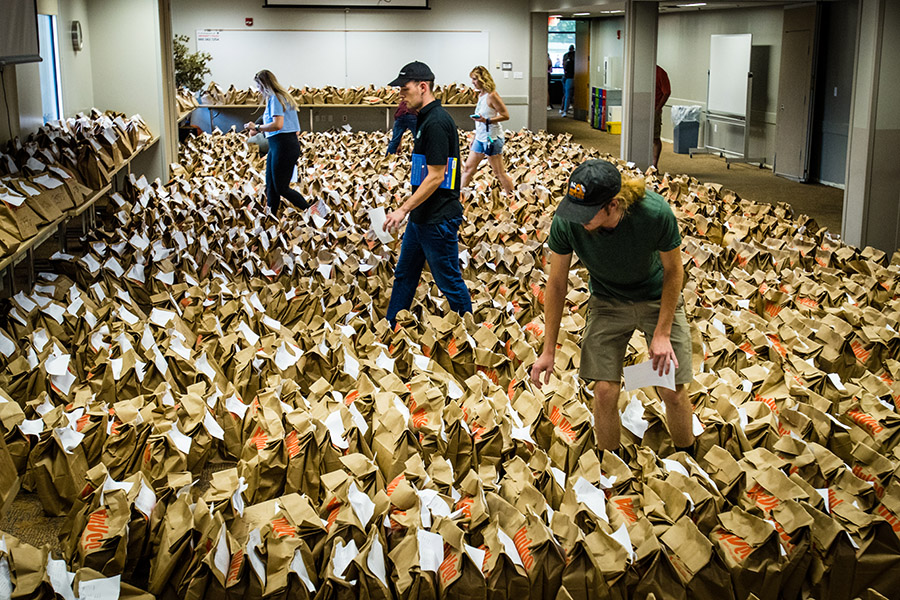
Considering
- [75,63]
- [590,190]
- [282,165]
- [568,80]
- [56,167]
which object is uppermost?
[75,63]

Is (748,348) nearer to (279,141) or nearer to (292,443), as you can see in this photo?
(292,443)

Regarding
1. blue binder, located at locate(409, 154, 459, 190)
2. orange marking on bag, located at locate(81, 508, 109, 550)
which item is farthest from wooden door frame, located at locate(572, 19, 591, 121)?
orange marking on bag, located at locate(81, 508, 109, 550)

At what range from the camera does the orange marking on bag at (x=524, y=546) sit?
8.70ft

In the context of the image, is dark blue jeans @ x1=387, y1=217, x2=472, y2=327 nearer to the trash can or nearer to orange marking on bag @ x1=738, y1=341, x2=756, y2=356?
orange marking on bag @ x1=738, y1=341, x2=756, y2=356

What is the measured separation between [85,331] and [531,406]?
2.17 metres

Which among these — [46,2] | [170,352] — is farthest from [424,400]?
[46,2]

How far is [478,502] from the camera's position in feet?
9.50

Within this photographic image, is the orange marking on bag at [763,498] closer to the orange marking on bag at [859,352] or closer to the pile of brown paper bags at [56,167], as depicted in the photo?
the orange marking on bag at [859,352]

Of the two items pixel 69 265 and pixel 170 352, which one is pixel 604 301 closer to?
pixel 170 352

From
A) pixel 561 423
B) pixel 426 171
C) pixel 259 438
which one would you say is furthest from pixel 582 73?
pixel 259 438

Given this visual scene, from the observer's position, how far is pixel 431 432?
11.6ft

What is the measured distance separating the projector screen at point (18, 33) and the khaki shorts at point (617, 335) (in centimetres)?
363

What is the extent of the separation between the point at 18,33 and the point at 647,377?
14.4 ft

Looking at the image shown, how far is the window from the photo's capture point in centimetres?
782
